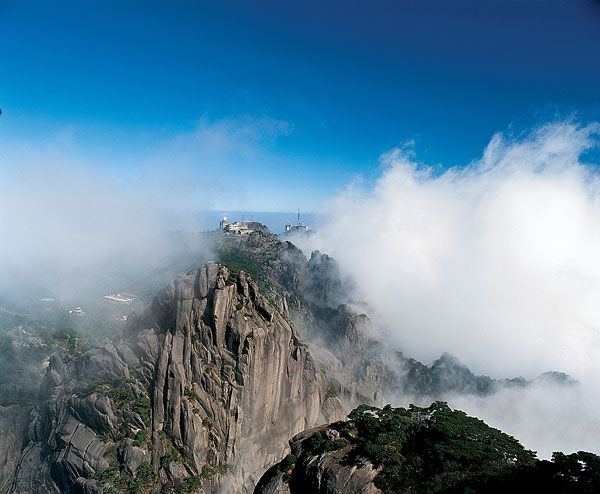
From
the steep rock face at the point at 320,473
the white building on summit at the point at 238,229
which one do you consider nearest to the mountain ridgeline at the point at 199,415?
the steep rock face at the point at 320,473

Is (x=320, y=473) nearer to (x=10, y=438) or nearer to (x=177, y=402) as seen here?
(x=177, y=402)

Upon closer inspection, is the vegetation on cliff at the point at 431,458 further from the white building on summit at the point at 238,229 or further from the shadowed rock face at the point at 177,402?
the white building on summit at the point at 238,229

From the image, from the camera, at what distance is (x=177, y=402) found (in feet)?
170

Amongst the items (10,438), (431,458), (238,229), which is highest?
(238,229)

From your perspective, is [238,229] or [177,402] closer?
[177,402]

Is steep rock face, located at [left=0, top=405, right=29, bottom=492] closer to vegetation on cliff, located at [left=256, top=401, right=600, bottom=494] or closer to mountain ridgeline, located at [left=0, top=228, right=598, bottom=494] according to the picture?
mountain ridgeline, located at [left=0, top=228, right=598, bottom=494]

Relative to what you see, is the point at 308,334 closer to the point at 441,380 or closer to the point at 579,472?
the point at 441,380

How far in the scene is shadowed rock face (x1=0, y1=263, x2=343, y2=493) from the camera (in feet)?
164

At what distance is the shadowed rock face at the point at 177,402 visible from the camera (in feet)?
164

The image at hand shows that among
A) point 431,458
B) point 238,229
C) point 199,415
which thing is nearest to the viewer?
point 431,458

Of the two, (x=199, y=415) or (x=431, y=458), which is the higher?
(x=431, y=458)

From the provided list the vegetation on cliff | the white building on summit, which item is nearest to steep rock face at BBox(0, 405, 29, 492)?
the vegetation on cliff

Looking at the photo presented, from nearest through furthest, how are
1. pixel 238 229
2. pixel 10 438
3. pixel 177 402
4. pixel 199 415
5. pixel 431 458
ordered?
pixel 431 458 → pixel 177 402 → pixel 199 415 → pixel 10 438 → pixel 238 229

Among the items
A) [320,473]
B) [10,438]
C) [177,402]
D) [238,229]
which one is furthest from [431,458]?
[238,229]
